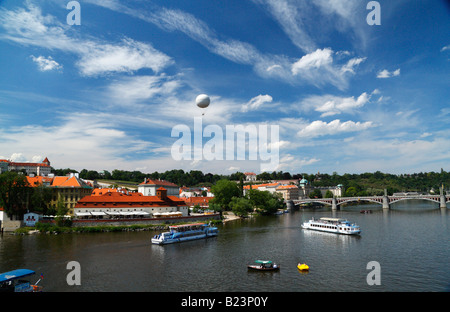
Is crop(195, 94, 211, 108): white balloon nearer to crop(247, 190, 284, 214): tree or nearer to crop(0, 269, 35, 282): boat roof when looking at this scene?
crop(0, 269, 35, 282): boat roof

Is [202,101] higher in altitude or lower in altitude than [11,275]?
higher

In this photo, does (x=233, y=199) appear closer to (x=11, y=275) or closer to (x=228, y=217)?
(x=228, y=217)

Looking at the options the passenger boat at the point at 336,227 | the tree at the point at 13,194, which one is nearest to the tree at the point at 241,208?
the passenger boat at the point at 336,227

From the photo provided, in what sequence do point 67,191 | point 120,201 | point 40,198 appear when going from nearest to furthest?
point 40,198 → point 120,201 → point 67,191

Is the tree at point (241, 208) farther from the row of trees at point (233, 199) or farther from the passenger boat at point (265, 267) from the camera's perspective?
the passenger boat at point (265, 267)


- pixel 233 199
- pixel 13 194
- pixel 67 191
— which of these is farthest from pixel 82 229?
pixel 233 199
